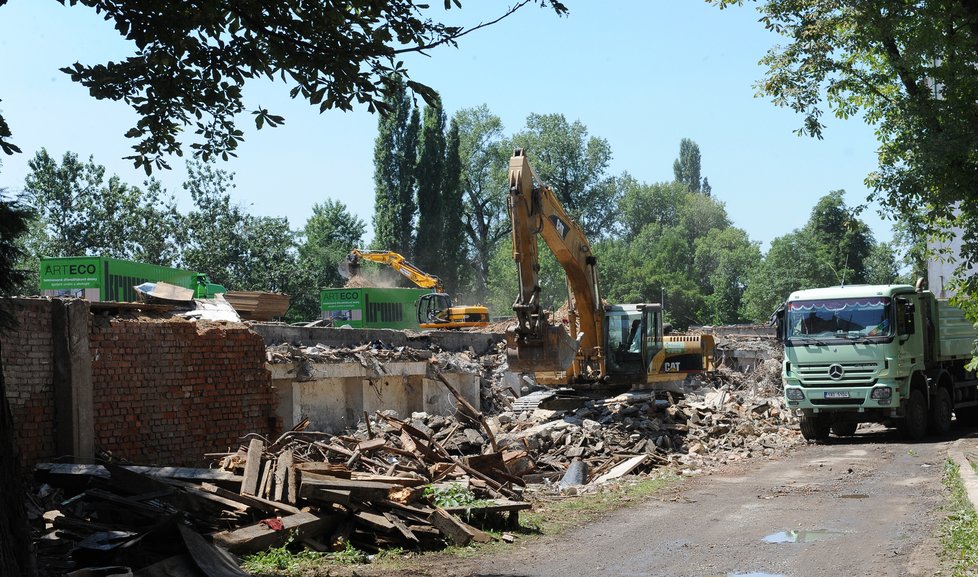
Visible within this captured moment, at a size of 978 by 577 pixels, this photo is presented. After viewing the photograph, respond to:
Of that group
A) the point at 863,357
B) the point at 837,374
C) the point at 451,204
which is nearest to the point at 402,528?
the point at 837,374

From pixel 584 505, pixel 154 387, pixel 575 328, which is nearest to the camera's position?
pixel 154 387

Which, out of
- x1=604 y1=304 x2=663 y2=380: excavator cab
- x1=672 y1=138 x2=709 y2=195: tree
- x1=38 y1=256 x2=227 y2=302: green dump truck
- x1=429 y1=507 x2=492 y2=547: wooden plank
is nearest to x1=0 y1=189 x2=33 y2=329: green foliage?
x1=429 y1=507 x2=492 y2=547: wooden plank

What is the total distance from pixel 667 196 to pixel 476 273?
97.7ft

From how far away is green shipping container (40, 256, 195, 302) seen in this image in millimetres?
26203

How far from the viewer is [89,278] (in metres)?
26.3

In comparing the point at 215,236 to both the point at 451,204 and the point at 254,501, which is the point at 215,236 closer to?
the point at 451,204

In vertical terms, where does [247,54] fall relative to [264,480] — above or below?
above

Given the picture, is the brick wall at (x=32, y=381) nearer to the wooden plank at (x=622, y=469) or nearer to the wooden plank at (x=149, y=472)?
the wooden plank at (x=149, y=472)

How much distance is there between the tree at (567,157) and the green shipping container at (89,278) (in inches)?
2205

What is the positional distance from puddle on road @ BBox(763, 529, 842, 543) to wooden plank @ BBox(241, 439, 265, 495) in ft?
16.9

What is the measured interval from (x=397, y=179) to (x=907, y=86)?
45.9m

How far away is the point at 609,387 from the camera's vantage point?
21.5 metres

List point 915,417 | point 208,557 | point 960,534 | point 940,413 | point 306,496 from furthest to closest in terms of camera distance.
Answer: point 940,413 < point 915,417 < point 306,496 < point 960,534 < point 208,557

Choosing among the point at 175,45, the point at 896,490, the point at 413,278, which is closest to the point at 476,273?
the point at 413,278
